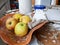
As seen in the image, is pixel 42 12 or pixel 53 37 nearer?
pixel 53 37

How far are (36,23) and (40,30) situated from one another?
48mm

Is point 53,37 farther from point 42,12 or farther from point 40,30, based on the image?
point 42,12

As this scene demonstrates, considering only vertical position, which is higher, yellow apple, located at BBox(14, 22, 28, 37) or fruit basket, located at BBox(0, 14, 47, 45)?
yellow apple, located at BBox(14, 22, 28, 37)

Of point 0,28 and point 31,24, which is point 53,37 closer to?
point 31,24

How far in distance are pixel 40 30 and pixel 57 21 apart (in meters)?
0.14

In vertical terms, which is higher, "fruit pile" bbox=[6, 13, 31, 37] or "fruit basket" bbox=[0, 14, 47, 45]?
"fruit pile" bbox=[6, 13, 31, 37]

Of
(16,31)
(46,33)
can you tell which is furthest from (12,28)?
(46,33)

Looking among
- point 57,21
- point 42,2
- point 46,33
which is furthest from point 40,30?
point 42,2


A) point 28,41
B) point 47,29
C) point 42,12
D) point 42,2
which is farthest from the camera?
point 42,2

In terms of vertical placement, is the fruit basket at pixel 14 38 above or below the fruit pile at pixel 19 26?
below

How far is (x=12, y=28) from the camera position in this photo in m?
0.69

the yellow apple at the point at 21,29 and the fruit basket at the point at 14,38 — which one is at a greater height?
the yellow apple at the point at 21,29

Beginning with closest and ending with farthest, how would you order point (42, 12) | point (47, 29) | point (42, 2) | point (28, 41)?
point (28, 41)
point (47, 29)
point (42, 12)
point (42, 2)

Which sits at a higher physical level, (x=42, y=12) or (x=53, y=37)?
(x=42, y=12)
